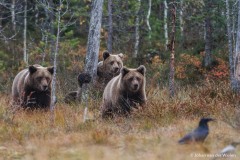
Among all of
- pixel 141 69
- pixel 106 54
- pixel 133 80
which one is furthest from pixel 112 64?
pixel 133 80

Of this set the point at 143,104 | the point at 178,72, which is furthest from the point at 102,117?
the point at 178,72

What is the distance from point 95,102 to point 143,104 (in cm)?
204

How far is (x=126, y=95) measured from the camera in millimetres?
10555

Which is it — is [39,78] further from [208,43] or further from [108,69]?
[208,43]

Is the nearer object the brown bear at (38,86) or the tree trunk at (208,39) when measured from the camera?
the brown bear at (38,86)

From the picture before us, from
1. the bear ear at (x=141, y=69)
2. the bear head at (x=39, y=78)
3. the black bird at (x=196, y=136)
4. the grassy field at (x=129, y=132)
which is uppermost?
the bear ear at (x=141, y=69)

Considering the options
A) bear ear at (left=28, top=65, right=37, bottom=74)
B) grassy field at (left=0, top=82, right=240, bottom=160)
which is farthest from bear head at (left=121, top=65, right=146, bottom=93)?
bear ear at (left=28, top=65, right=37, bottom=74)

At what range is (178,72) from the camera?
21.4 metres

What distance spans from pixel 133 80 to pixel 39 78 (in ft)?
8.45

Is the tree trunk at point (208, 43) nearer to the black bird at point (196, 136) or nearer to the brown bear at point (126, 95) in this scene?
the brown bear at point (126, 95)

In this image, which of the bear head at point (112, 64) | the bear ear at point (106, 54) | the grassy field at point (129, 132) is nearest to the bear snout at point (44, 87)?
the grassy field at point (129, 132)

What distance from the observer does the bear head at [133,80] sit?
10.3 m

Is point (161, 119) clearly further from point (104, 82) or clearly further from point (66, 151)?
point (104, 82)

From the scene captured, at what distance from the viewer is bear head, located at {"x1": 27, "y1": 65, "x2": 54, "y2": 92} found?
38.2ft
